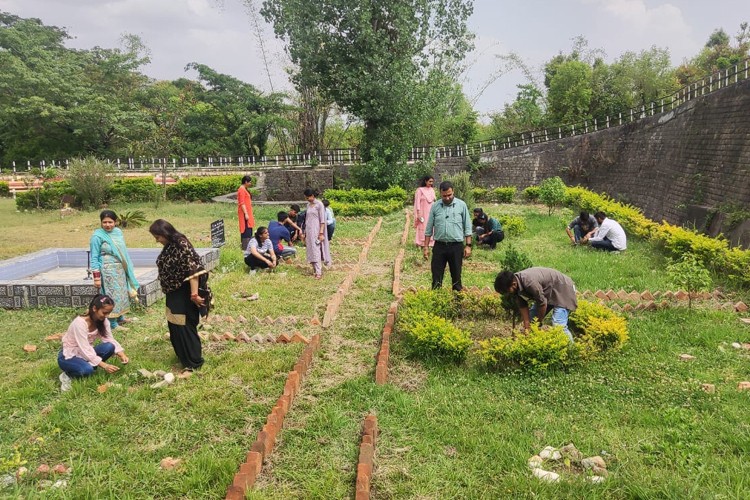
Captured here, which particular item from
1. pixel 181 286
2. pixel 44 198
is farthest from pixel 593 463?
pixel 44 198

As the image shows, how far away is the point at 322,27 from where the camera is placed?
19.7 m

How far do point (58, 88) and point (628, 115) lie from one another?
94.0 feet

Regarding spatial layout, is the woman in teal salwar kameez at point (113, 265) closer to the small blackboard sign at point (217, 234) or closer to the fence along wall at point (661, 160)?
the small blackboard sign at point (217, 234)

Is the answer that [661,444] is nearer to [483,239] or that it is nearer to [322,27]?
[483,239]

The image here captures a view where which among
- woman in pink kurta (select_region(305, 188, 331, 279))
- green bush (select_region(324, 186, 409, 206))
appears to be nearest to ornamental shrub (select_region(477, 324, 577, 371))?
woman in pink kurta (select_region(305, 188, 331, 279))

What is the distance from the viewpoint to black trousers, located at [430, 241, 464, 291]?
623cm

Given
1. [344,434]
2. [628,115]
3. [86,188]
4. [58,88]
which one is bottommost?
[344,434]

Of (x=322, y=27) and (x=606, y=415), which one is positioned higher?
(x=322, y=27)

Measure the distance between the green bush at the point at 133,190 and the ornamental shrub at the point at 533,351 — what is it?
1938cm

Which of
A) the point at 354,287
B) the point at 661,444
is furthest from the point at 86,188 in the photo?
the point at 661,444

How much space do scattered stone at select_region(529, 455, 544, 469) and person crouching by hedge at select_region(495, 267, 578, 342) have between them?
1769 mm

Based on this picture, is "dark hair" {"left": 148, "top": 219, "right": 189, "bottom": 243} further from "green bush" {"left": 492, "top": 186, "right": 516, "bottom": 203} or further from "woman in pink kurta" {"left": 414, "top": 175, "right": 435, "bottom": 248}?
"green bush" {"left": 492, "top": 186, "right": 516, "bottom": 203}

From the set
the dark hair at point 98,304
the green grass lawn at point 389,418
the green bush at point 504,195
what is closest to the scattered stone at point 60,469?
the green grass lawn at point 389,418

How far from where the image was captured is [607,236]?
952 cm
